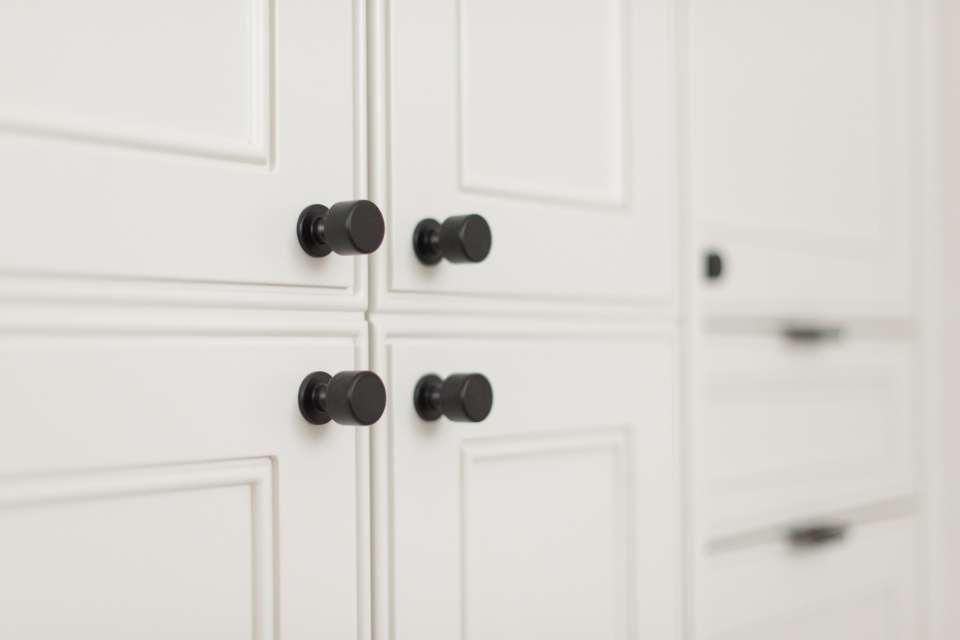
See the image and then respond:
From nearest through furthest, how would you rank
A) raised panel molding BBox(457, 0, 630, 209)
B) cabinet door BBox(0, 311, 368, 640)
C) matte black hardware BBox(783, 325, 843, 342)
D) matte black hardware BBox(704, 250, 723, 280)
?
cabinet door BBox(0, 311, 368, 640) → raised panel molding BBox(457, 0, 630, 209) → matte black hardware BBox(704, 250, 723, 280) → matte black hardware BBox(783, 325, 843, 342)

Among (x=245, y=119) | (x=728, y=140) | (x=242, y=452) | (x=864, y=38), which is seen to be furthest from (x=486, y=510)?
(x=864, y=38)

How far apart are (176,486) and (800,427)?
28.1 inches

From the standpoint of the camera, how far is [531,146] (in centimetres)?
77

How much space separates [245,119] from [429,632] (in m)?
0.36

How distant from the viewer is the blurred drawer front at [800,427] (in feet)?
3.18

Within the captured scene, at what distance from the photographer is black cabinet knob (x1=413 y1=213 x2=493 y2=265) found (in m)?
0.66

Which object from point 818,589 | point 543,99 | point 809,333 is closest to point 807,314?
point 809,333

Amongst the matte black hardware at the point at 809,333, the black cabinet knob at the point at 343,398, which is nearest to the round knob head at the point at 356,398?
the black cabinet knob at the point at 343,398

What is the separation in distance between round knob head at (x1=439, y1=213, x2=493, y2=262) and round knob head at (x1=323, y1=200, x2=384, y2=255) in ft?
0.22

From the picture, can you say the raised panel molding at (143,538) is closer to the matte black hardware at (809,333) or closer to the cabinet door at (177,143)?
the cabinet door at (177,143)

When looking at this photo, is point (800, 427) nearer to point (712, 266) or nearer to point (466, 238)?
point (712, 266)

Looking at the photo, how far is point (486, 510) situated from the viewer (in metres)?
0.73

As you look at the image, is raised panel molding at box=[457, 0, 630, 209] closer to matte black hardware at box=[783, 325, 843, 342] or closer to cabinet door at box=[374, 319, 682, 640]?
cabinet door at box=[374, 319, 682, 640]

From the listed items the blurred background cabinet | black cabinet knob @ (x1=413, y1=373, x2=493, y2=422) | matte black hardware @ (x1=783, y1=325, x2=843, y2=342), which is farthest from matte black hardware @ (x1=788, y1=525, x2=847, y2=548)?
black cabinet knob @ (x1=413, y1=373, x2=493, y2=422)
